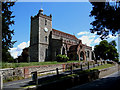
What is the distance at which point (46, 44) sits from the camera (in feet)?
123

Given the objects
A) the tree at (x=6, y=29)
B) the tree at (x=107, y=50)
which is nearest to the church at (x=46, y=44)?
the tree at (x=6, y=29)

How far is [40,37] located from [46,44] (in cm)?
330

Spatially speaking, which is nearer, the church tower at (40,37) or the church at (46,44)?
the church at (46,44)

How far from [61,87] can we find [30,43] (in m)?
32.3

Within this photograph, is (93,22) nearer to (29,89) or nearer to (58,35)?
(29,89)

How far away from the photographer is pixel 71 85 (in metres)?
10.7

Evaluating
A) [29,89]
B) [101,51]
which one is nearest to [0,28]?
[29,89]

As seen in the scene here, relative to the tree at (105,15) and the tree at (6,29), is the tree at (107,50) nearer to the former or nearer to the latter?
the tree at (105,15)

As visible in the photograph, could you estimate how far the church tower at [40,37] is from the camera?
35.4 m

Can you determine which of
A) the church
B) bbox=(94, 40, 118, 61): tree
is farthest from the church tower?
bbox=(94, 40, 118, 61): tree

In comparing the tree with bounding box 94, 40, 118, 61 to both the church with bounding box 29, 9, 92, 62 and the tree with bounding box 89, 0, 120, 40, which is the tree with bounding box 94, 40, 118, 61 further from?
the tree with bounding box 89, 0, 120, 40

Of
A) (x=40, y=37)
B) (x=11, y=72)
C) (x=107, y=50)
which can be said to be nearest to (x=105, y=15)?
(x=11, y=72)

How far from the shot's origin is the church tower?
116 feet

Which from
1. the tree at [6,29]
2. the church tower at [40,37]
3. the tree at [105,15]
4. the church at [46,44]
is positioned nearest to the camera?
the tree at [105,15]
